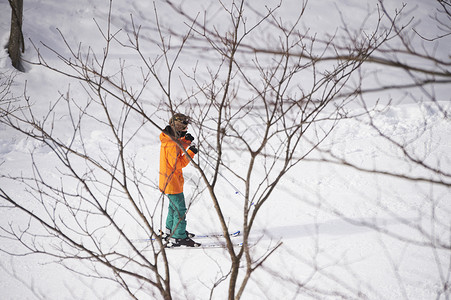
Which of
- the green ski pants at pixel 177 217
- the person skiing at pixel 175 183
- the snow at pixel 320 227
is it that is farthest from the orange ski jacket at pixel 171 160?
the snow at pixel 320 227

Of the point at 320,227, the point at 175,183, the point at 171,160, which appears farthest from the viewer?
the point at 320,227

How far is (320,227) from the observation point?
427cm

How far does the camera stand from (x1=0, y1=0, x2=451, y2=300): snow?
10.4 ft

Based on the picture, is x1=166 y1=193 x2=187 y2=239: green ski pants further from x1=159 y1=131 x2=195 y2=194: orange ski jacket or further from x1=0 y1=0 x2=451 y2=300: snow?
x1=0 y1=0 x2=451 y2=300: snow

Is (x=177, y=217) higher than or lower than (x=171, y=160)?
lower

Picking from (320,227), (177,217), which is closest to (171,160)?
(177,217)

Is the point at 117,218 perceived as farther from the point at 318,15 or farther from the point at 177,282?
the point at 318,15

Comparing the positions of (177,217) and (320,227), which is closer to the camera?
(177,217)

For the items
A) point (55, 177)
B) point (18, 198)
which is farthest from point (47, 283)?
point (55, 177)

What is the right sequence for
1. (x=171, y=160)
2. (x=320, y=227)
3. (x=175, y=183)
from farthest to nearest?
(x=320, y=227), (x=175, y=183), (x=171, y=160)

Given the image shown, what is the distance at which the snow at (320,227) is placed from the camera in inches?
125

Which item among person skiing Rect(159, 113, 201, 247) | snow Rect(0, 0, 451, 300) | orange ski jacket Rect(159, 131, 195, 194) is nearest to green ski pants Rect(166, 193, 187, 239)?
person skiing Rect(159, 113, 201, 247)

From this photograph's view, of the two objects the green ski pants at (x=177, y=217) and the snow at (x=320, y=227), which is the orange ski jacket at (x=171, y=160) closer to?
the green ski pants at (x=177, y=217)

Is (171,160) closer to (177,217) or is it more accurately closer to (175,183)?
(175,183)
